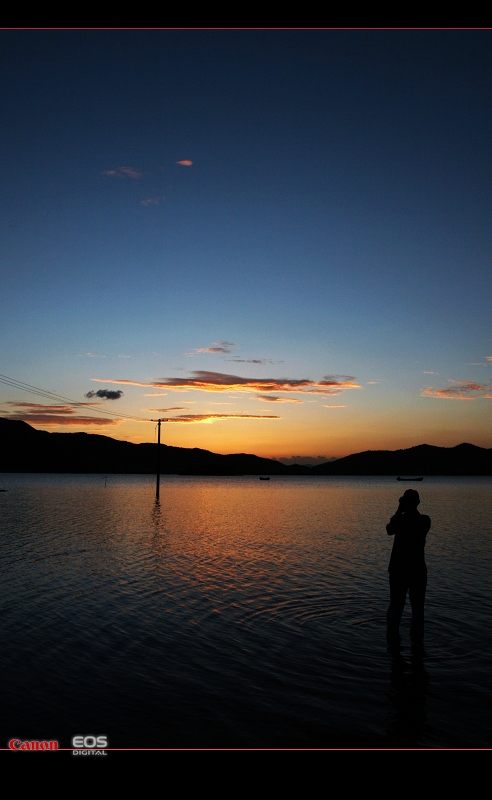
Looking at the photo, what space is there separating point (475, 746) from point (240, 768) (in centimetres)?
346

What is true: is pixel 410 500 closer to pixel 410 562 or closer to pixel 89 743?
pixel 410 562

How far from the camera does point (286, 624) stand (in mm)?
14289

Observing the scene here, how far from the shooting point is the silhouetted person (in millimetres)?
11758

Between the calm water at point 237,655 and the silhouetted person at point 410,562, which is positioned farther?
the silhouetted person at point 410,562

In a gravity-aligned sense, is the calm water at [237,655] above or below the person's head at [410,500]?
below

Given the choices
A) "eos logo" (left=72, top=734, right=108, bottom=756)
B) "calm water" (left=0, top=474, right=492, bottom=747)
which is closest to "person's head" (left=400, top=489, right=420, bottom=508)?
"calm water" (left=0, top=474, right=492, bottom=747)

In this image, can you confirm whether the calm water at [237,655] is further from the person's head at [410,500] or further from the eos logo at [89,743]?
the person's head at [410,500]

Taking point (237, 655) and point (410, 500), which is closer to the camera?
point (237, 655)

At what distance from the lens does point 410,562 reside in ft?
38.7

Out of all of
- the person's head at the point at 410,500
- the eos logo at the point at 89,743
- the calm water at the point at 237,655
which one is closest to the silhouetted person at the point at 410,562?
the person's head at the point at 410,500

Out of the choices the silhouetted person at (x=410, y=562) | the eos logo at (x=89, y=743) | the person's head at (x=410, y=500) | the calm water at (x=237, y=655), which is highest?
the person's head at (x=410, y=500)

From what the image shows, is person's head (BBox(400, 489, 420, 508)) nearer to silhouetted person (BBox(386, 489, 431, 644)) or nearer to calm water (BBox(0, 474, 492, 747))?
silhouetted person (BBox(386, 489, 431, 644))

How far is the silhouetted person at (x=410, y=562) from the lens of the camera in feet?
38.6

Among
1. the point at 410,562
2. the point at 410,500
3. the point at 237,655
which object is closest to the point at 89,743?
the point at 237,655
